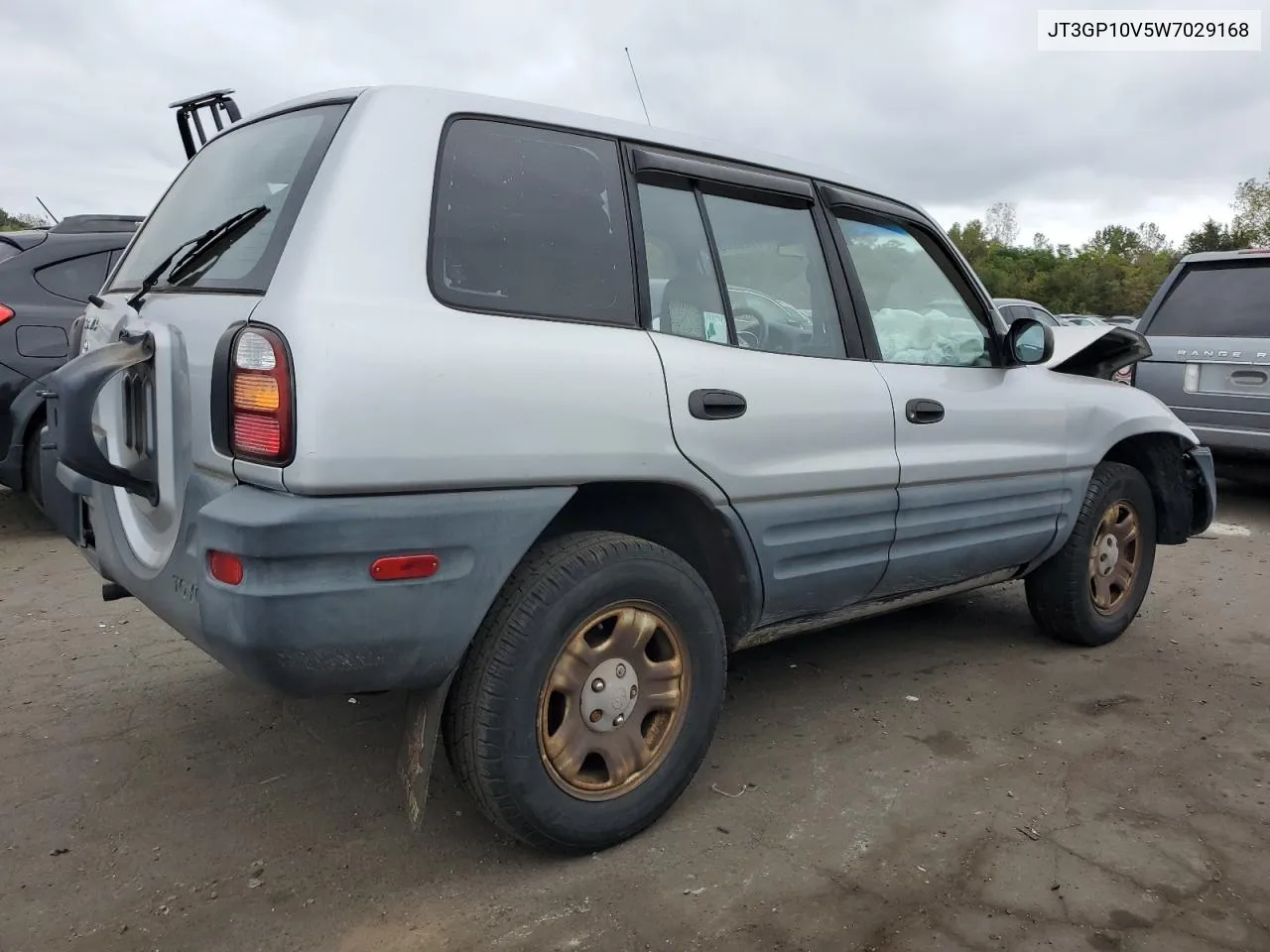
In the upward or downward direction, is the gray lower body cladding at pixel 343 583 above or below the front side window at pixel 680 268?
below

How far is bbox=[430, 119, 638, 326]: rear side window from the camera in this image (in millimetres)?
2322

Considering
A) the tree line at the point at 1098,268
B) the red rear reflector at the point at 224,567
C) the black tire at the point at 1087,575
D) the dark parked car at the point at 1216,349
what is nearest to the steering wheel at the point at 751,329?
the red rear reflector at the point at 224,567

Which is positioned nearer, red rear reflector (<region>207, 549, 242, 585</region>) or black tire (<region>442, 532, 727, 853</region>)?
red rear reflector (<region>207, 549, 242, 585</region>)

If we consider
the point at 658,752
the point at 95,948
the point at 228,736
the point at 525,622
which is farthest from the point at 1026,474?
the point at 95,948

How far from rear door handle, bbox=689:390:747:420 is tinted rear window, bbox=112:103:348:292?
108cm

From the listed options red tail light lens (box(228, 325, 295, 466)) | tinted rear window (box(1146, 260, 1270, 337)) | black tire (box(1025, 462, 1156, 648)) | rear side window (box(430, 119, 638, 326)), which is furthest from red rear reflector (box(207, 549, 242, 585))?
tinted rear window (box(1146, 260, 1270, 337))

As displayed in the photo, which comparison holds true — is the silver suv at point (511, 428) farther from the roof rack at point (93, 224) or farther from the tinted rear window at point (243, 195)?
the roof rack at point (93, 224)

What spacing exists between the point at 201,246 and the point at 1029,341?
2.83 metres

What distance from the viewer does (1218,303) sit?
7.37 meters

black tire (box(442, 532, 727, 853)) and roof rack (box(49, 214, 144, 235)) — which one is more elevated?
roof rack (box(49, 214, 144, 235))

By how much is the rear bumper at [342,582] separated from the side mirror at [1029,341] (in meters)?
2.12

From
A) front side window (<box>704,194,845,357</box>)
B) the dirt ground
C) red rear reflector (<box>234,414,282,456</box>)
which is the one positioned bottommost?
the dirt ground

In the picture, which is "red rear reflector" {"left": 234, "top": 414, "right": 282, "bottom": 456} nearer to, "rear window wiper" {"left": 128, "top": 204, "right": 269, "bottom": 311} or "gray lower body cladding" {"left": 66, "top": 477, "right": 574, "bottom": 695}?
"gray lower body cladding" {"left": 66, "top": 477, "right": 574, "bottom": 695}

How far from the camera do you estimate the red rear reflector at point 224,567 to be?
202 centimetres
